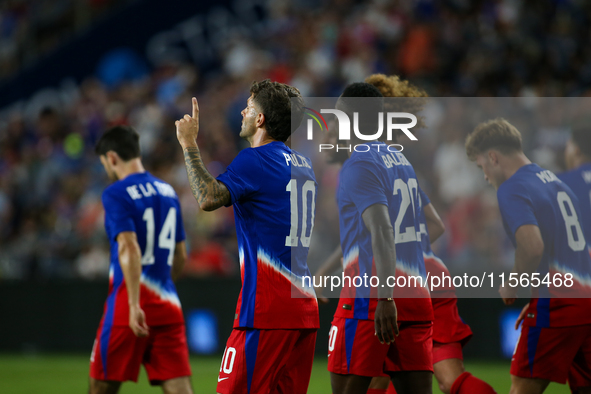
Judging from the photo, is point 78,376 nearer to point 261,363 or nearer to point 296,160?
point 261,363

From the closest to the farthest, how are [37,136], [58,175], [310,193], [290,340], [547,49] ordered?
[290,340] → [310,193] → [547,49] → [58,175] → [37,136]

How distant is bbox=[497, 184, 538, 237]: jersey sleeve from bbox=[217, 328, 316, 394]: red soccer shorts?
1.73 metres

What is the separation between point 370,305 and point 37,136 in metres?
13.6

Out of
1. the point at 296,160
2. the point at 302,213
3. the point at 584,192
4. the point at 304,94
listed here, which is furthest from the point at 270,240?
the point at 304,94

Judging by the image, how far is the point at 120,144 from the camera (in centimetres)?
561

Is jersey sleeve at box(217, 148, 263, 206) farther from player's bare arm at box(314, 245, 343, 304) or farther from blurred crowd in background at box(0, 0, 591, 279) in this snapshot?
blurred crowd in background at box(0, 0, 591, 279)

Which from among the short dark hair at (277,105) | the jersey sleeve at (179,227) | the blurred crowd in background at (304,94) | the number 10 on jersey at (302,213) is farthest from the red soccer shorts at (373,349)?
the blurred crowd in background at (304,94)

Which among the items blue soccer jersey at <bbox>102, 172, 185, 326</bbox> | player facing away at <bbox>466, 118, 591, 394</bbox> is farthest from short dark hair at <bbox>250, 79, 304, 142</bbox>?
blue soccer jersey at <bbox>102, 172, 185, 326</bbox>

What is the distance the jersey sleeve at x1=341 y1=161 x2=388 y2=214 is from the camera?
409 centimetres

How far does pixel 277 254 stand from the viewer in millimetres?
3859

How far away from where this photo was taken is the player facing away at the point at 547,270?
15.2ft

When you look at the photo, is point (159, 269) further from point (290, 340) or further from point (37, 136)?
point (37, 136)

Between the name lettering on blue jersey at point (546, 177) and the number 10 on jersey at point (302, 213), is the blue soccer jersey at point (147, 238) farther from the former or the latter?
the name lettering on blue jersey at point (546, 177)

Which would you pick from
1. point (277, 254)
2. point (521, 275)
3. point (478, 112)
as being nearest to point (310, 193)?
point (277, 254)
